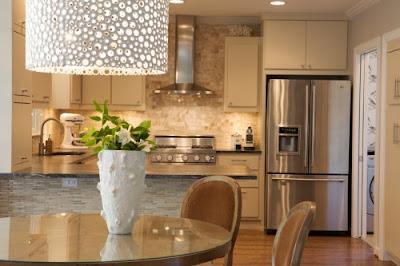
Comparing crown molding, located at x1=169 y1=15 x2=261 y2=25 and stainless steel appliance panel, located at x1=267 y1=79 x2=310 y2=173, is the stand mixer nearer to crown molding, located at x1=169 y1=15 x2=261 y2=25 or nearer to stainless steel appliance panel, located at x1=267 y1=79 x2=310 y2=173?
crown molding, located at x1=169 y1=15 x2=261 y2=25

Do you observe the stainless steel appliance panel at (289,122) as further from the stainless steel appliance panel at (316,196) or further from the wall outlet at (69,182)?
the wall outlet at (69,182)

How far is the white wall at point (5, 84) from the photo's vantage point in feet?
14.7

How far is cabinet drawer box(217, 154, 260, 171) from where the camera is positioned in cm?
773

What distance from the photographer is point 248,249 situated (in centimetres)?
659

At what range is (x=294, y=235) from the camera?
2586mm

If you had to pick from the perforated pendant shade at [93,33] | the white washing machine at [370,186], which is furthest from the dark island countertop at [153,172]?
the white washing machine at [370,186]

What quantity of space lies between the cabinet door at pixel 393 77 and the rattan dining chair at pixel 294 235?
3405mm

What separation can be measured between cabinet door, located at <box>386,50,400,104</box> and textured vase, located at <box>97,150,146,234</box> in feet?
11.5

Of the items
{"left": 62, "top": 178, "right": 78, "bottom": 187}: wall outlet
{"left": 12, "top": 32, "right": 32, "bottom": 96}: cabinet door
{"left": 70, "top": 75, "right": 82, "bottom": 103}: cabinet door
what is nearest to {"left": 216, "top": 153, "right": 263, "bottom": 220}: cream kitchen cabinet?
{"left": 70, "top": 75, "right": 82, "bottom": 103}: cabinet door

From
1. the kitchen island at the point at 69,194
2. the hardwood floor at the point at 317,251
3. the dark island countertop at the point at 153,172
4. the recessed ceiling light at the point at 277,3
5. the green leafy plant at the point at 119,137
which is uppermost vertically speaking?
the recessed ceiling light at the point at 277,3

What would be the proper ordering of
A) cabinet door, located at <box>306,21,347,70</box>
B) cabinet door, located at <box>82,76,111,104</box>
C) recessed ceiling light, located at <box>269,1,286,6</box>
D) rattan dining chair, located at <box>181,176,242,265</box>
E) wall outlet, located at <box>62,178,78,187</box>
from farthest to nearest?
cabinet door, located at <box>82,76,111,104</box>
cabinet door, located at <box>306,21,347,70</box>
recessed ceiling light, located at <box>269,1,286,6</box>
wall outlet, located at <box>62,178,78,187</box>
rattan dining chair, located at <box>181,176,242,265</box>

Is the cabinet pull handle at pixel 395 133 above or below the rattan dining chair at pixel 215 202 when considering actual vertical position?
above

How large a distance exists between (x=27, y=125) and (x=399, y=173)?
3125 mm

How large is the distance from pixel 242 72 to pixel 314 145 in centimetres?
129
